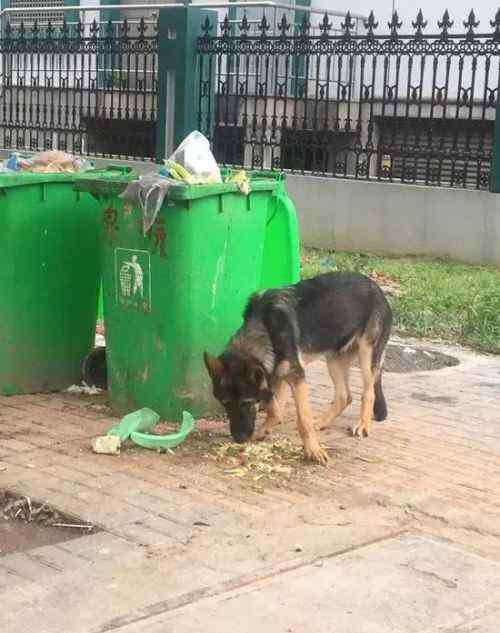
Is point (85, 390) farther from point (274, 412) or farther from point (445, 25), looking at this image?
point (445, 25)

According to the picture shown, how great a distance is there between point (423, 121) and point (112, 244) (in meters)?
7.23

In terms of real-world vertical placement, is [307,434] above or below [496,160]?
below

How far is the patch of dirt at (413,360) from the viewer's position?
7727 millimetres

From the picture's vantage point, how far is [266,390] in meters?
5.42

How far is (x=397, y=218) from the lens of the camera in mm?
12609

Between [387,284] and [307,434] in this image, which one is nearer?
[307,434]

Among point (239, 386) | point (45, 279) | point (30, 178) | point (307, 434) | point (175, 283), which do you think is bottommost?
point (307, 434)

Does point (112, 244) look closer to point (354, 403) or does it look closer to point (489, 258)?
point (354, 403)

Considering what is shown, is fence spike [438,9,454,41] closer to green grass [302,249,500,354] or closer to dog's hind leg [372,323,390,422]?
green grass [302,249,500,354]

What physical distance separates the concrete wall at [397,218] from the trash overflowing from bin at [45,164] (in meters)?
6.02

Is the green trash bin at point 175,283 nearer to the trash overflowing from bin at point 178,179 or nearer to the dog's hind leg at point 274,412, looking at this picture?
the trash overflowing from bin at point 178,179

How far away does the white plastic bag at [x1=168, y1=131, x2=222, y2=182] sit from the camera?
5.96 metres

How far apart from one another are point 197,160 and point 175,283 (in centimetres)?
75

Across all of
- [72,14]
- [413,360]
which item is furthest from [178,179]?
[72,14]
